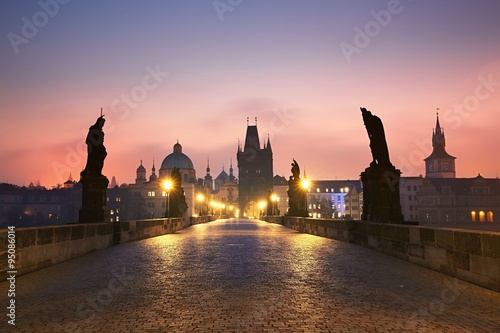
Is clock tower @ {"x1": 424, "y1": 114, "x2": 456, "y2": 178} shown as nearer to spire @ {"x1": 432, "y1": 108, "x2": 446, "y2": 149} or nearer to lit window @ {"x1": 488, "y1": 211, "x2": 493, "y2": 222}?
spire @ {"x1": 432, "y1": 108, "x2": 446, "y2": 149}

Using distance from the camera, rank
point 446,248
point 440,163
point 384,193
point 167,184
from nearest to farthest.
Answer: point 446,248
point 384,193
point 167,184
point 440,163

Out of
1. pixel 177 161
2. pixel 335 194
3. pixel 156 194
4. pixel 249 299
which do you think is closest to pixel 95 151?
pixel 249 299

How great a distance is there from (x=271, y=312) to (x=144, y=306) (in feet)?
6.14

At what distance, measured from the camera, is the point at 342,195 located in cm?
17638

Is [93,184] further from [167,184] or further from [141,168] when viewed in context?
[141,168]

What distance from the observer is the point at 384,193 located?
15.7 m

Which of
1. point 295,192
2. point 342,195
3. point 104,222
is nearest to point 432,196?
point 342,195

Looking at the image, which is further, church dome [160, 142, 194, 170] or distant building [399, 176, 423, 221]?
church dome [160, 142, 194, 170]

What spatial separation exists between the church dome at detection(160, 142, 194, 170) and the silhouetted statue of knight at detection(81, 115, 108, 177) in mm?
133511

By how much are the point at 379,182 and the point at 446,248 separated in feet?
21.9

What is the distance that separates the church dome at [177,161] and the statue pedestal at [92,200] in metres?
134

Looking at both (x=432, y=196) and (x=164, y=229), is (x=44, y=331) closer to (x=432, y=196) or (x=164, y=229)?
(x=164, y=229)

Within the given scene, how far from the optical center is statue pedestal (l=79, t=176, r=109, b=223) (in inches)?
659

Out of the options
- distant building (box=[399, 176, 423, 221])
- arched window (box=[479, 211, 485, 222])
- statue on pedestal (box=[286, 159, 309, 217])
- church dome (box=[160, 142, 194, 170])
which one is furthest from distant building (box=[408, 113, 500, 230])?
statue on pedestal (box=[286, 159, 309, 217])
